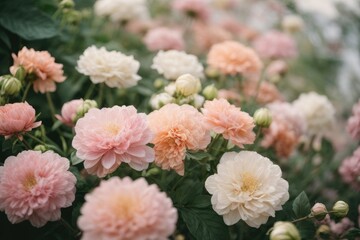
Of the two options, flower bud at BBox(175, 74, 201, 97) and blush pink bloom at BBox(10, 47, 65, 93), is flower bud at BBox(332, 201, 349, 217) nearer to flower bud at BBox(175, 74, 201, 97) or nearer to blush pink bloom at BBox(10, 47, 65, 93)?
flower bud at BBox(175, 74, 201, 97)

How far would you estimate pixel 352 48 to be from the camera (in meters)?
1.63

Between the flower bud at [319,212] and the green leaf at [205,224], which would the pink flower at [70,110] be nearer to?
the green leaf at [205,224]

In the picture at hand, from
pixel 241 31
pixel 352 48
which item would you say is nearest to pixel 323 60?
pixel 352 48

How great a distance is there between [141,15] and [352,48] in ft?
3.25

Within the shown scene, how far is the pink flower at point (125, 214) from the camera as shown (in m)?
0.44

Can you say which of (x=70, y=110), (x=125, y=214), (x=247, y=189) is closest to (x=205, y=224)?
(x=247, y=189)

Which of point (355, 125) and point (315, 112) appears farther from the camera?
point (315, 112)

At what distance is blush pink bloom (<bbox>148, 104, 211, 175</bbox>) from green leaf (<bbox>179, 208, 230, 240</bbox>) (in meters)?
0.08

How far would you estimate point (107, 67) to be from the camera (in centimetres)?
74

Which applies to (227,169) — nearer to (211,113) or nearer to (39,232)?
(211,113)

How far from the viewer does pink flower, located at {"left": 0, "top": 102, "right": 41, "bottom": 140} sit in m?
0.58

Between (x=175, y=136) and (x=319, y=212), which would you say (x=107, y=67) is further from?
(x=319, y=212)

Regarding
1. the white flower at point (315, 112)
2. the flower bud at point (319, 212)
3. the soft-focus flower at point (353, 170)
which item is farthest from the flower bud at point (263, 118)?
the white flower at point (315, 112)

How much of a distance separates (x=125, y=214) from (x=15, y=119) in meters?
0.27
